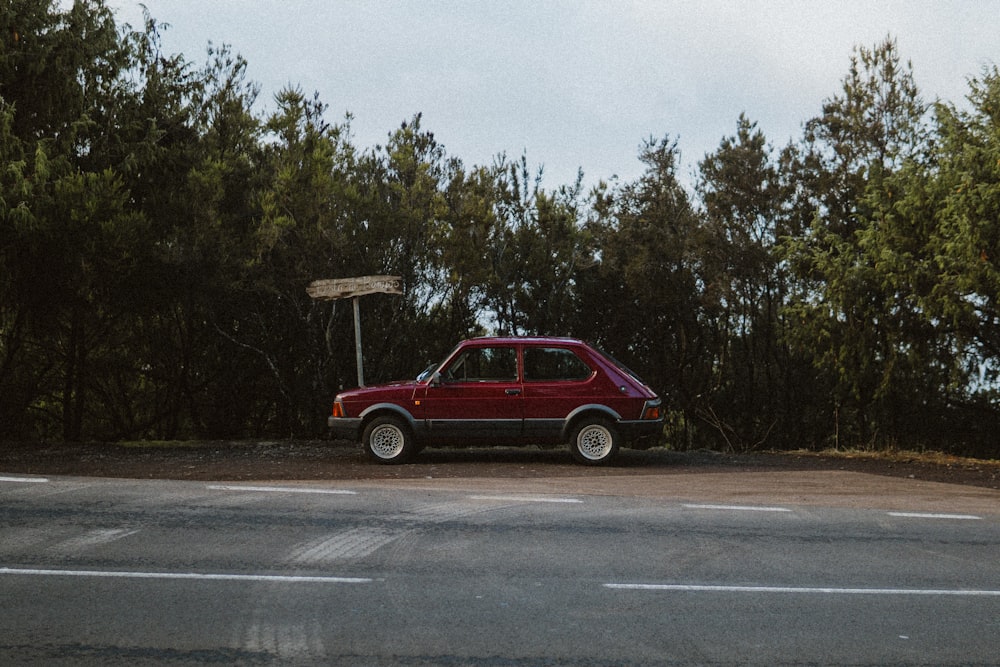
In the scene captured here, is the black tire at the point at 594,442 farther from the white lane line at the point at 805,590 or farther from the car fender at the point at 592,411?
the white lane line at the point at 805,590

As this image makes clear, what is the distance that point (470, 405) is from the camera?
1409 centimetres

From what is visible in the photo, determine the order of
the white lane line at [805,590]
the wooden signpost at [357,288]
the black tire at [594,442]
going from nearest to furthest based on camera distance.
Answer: the white lane line at [805,590] < the black tire at [594,442] < the wooden signpost at [357,288]

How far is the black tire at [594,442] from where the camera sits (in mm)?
14188

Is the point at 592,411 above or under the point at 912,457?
above

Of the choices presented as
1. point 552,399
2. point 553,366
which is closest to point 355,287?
point 553,366

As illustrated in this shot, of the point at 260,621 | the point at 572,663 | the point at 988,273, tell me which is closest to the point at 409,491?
the point at 260,621

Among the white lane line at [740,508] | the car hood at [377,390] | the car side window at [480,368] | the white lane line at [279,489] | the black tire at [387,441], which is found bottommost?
the white lane line at [740,508]

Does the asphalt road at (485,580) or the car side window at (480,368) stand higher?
the car side window at (480,368)

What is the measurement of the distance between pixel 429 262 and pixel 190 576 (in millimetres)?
12428

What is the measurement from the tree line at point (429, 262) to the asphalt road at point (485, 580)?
711 centimetres

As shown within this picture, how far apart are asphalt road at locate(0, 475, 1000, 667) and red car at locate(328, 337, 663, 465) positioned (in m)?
3.52

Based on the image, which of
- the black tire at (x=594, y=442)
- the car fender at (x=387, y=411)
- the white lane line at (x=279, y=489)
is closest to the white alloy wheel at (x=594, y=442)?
the black tire at (x=594, y=442)

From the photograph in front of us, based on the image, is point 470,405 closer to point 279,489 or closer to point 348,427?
point 348,427

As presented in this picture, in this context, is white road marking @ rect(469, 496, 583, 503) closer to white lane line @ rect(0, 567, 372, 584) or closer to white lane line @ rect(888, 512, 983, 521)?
white lane line @ rect(888, 512, 983, 521)
